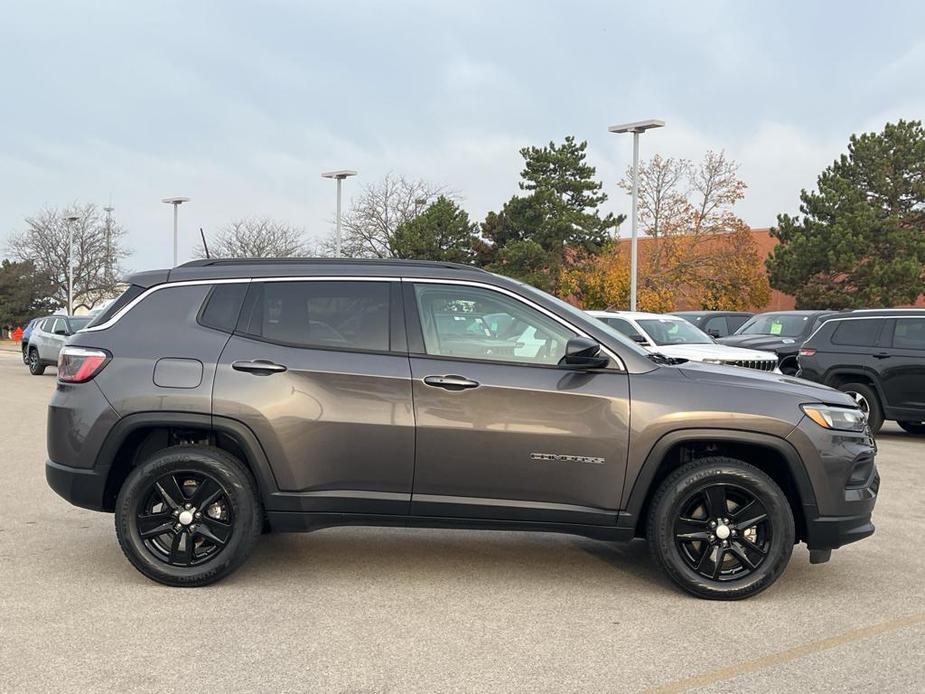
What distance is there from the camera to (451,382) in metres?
5.18

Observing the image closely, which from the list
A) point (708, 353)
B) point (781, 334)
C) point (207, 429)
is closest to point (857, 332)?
point (708, 353)

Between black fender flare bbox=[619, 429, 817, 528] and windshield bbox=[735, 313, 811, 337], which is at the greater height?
windshield bbox=[735, 313, 811, 337]

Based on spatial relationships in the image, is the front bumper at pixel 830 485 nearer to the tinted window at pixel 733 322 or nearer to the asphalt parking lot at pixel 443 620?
the asphalt parking lot at pixel 443 620

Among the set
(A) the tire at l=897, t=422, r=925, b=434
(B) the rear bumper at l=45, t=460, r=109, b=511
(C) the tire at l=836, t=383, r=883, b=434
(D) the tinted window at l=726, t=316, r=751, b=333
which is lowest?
(A) the tire at l=897, t=422, r=925, b=434

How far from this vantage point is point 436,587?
17.7ft

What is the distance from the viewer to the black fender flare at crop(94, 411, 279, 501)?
523 cm

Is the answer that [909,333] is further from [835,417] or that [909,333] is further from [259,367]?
[259,367]

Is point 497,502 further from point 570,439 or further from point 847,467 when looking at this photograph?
point 847,467

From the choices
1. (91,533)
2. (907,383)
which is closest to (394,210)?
(907,383)

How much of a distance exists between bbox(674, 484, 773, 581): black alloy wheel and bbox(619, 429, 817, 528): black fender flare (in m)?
0.23

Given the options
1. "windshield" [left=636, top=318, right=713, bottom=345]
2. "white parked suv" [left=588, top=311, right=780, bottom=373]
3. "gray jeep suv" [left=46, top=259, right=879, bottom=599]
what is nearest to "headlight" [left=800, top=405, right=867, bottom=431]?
"gray jeep suv" [left=46, top=259, right=879, bottom=599]

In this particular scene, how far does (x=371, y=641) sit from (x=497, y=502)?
107 cm

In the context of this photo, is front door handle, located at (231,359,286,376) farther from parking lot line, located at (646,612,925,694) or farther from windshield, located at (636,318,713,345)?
windshield, located at (636,318,713,345)

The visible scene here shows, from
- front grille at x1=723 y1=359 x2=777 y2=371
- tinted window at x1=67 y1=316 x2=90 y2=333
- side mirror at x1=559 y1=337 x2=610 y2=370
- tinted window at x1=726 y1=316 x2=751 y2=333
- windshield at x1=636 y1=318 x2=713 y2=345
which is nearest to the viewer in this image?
side mirror at x1=559 y1=337 x2=610 y2=370
